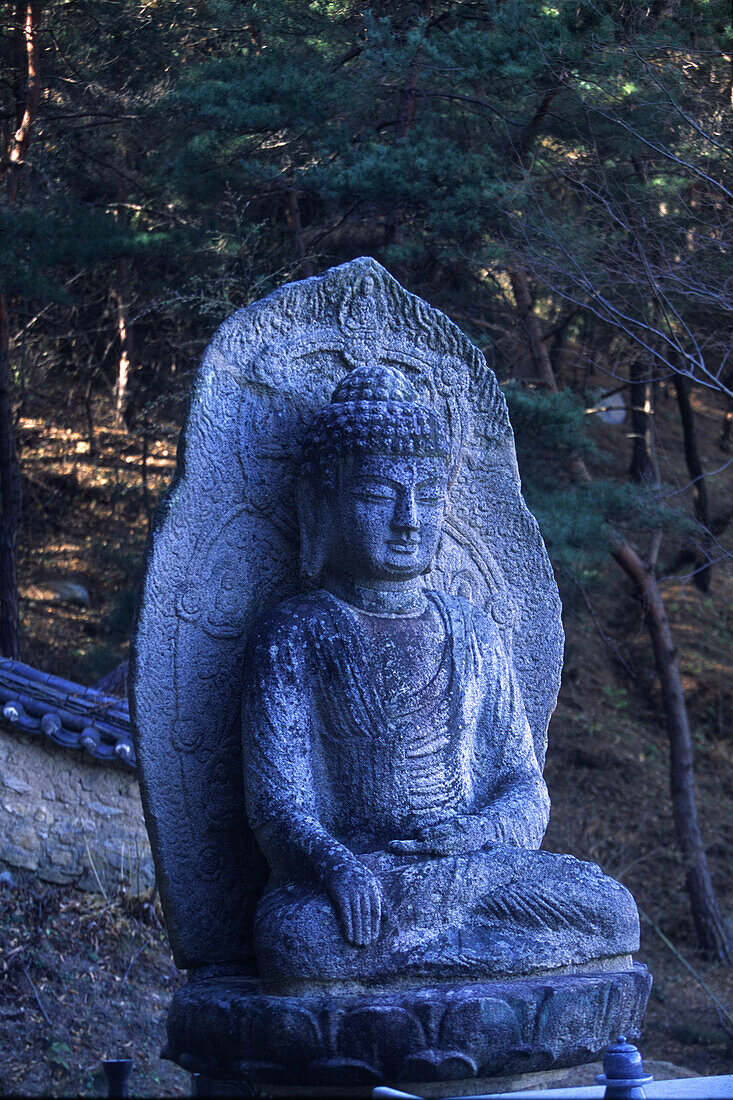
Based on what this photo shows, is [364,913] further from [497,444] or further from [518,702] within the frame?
[497,444]

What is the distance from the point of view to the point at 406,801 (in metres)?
3.69

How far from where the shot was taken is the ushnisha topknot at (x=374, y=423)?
3869 mm

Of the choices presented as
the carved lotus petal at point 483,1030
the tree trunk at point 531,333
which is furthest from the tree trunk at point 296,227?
the carved lotus petal at point 483,1030

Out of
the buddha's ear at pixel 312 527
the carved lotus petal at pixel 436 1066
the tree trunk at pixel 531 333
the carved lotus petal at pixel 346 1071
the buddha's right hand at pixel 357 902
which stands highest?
the tree trunk at pixel 531 333

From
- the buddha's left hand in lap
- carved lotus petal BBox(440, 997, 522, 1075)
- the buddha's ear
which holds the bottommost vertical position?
carved lotus petal BBox(440, 997, 522, 1075)

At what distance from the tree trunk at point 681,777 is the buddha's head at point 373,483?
17.5 feet

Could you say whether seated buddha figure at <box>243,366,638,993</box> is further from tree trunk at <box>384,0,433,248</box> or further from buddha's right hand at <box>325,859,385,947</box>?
tree trunk at <box>384,0,433,248</box>

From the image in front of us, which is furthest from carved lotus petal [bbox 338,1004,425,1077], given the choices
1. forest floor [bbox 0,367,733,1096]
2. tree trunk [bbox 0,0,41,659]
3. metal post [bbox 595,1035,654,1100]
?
tree trunk [bbox 0,0,41,659]

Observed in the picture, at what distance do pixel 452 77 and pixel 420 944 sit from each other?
633 centimetres

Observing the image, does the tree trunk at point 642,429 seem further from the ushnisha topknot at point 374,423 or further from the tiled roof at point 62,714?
the ushnisha topknot at point 374,423

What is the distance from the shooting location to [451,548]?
4418 millimetres

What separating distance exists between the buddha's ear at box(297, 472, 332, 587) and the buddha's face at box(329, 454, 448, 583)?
2.4 inches

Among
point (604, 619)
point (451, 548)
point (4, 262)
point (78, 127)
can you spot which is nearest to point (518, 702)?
point (451, 548)

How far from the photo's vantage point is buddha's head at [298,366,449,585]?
388 centimetres
